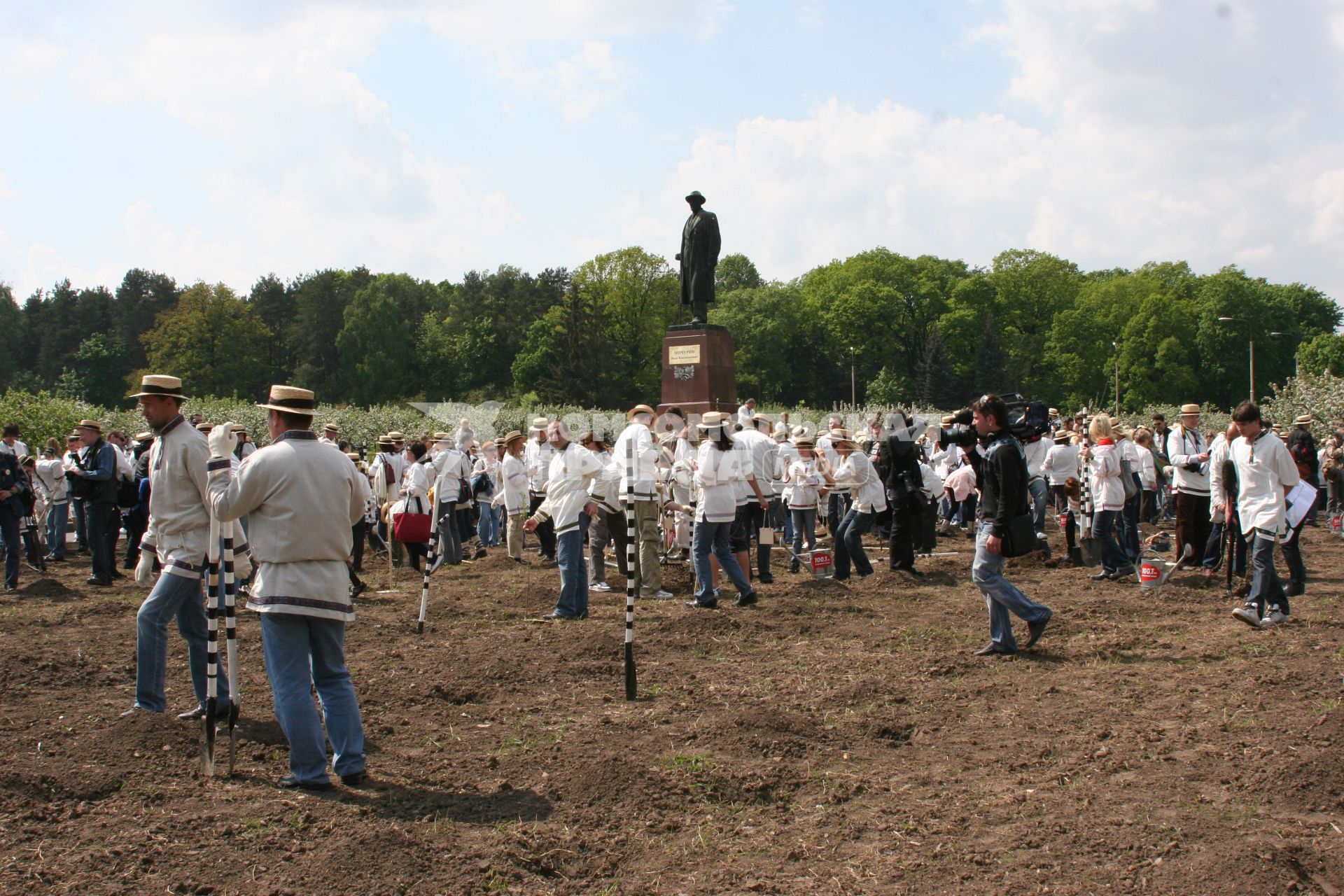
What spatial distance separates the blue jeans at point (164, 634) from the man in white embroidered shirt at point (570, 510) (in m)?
4.30

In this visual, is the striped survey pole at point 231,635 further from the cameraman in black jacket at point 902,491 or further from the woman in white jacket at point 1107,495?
the woman in white jacket at point 1107,495

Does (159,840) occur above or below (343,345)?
below

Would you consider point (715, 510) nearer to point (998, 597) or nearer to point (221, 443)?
point (998, 597)

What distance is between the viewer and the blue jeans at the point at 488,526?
19297 millimetres

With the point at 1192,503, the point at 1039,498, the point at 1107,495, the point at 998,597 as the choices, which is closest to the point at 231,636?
the point at 998,597

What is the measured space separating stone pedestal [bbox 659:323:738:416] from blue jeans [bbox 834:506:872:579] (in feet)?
33.1

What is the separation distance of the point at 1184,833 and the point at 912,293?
268ft

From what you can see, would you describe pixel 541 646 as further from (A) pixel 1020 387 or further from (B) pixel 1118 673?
(A) pixel 1020 387

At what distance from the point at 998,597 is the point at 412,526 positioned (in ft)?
26.0

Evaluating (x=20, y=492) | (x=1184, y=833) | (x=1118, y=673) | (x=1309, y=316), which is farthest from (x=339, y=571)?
(x=1309, y=316)

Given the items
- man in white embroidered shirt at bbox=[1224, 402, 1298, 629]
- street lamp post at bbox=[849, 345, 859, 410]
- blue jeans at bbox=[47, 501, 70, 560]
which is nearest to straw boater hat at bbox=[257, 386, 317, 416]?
man in white embroidered shirt at bbox=[1224, 402, 1298, 629]

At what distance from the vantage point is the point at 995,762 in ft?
19.9

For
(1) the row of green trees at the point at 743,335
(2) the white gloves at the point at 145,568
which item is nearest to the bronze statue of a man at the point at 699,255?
(2) the white gloves at the point at 145,568

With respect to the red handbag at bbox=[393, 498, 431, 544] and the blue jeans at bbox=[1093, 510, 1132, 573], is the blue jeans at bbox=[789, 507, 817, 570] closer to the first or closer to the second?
the blue jeans at bbox=[1093, 510, 1132, 573]
